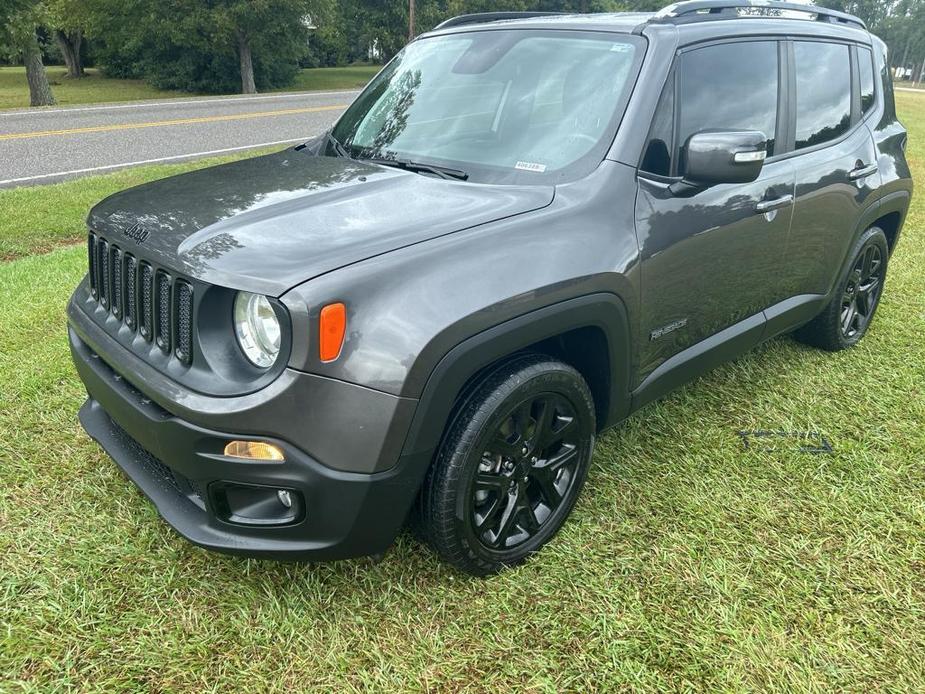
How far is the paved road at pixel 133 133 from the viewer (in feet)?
32.6

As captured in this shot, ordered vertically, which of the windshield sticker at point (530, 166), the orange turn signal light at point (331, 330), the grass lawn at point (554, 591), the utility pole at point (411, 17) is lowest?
the grass lawn at point (554, 591)

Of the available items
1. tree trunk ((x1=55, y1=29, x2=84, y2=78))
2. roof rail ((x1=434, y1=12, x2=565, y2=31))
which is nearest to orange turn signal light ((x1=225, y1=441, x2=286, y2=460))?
roof rail ((x1=434, y1=12, x2=565, y2=31))

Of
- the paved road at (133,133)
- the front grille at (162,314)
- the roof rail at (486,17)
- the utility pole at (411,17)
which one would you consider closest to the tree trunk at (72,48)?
the utility pole at (411,17)

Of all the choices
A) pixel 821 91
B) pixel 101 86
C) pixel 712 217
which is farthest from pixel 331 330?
pixel 101 86

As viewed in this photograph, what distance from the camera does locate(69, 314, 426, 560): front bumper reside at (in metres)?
1.95

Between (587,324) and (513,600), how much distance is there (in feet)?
3.10

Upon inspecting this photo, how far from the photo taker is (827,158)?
353 centimetres

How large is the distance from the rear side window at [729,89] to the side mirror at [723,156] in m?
0.19

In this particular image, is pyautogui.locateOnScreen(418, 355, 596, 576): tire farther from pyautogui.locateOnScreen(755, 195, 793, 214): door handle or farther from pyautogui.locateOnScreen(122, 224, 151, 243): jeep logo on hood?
pyautogui.locateOnScreen(755, 195, 793, 214): door handle

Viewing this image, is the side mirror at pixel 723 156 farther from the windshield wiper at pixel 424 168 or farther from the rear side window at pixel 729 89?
the windshield wiper at pixel 424 168

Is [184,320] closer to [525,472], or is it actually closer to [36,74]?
[525,472]

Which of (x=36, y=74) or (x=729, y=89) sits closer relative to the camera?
(x=729, y=89)

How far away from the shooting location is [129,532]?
2.60m

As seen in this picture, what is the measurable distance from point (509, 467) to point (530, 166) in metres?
1.09
